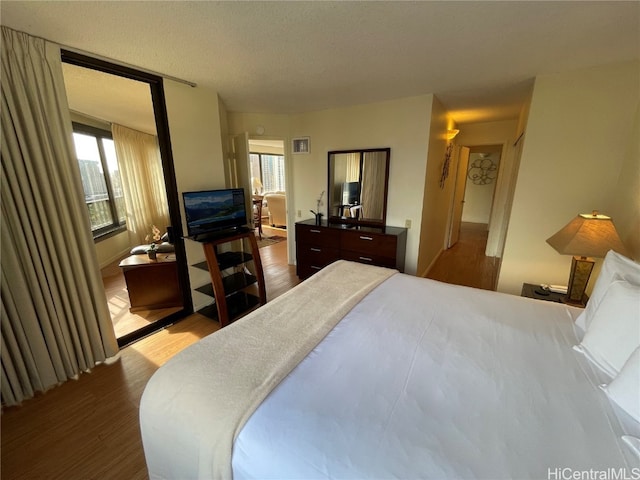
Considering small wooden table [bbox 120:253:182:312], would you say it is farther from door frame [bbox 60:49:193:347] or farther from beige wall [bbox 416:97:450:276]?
beige wall [bbox 416:97:450:276]

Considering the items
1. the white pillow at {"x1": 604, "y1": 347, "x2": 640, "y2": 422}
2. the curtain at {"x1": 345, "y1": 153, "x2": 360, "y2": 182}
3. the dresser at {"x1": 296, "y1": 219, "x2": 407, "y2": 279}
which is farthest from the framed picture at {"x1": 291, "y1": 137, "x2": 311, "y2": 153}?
the white pillow at {"x1": 604, "y1": 347, "x2": 640, "y2": 422}

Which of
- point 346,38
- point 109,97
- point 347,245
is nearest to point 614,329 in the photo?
point 346,38

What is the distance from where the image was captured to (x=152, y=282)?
277 centimetres

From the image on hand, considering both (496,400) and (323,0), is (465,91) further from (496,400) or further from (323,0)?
(496,400)

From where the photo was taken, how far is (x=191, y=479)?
0.93 m

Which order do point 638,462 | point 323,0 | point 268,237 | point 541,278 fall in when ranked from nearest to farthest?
point 638,462 → point 323,0 → point 541,278 → point 268,237

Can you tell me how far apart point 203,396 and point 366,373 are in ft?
2.07

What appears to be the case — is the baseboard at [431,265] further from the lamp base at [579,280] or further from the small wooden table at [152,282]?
the small wooden table at [152,282]

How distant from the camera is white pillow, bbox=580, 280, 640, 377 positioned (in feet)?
3.39

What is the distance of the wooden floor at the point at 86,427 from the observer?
1.36m

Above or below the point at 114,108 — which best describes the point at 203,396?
below

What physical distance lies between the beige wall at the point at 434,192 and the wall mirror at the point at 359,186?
0.49m

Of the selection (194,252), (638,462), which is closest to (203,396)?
(638,462)

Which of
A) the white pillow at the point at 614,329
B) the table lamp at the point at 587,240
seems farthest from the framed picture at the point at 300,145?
the white pillow at the point at 614,329
